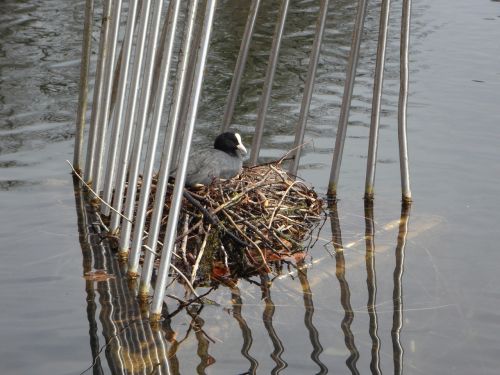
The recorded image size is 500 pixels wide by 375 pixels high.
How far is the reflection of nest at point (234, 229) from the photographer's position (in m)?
8.75

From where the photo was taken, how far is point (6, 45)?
18094 mm

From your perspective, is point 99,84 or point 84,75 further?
point 84,75

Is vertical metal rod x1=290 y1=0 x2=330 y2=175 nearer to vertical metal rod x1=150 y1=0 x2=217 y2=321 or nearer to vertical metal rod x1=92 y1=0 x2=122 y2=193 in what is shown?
vertical metal rod x1=92 y1=0 x2=122 y2=193

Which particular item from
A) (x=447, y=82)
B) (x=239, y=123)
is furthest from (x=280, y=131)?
(x=447, y=82)

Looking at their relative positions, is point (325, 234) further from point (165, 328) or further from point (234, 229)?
point (165, 328)

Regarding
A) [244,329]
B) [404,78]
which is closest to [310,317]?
[244,329]

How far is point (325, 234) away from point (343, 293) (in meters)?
1.38

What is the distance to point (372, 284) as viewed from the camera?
912cm

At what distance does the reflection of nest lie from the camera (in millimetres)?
8750

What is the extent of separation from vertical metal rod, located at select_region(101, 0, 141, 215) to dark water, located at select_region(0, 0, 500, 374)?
27.5 inches

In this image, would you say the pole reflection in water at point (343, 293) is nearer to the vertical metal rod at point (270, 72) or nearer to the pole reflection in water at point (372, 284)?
the pole reflection in water at point (372, 284)

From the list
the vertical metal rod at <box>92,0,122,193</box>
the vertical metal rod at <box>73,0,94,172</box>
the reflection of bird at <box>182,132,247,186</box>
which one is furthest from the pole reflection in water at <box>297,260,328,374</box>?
the vertical metal rod at <box>73,0,94,172</box>

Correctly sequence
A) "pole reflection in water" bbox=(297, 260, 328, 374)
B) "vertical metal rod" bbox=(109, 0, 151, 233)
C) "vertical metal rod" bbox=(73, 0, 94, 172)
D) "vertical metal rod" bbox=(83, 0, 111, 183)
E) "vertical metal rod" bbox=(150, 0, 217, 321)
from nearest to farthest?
"vertical metal rod" bbox=(150, 0, 217, 321) → "pole reflection in water" bbox=(297, 260, 328, 374) → "vertical metal rod" bbox=(109, 0, 151, 233) → "vertical metal rod" bbox=(83, 0, 111, 183) → "vertical metal rod" bbox=(73, 0, 94, 172)

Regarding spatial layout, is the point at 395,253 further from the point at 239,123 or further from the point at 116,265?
the point at 239,123
